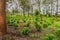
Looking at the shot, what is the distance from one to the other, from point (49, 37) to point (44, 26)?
3229 mm

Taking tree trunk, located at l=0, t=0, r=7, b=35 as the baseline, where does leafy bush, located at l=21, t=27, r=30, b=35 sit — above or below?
below

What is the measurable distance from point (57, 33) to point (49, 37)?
111 centimetres

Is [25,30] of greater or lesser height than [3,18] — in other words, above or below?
below

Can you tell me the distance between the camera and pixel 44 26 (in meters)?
8.11

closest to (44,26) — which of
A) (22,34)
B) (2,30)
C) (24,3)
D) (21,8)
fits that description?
(22,34)

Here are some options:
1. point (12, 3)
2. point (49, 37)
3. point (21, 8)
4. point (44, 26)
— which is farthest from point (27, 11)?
point (49, 37)

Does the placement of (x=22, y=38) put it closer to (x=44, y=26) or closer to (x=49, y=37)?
(x=49, y=37)

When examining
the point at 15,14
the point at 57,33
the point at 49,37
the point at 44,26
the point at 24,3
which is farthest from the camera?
the point at 15,14

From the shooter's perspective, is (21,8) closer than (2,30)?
No

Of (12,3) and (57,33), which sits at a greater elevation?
(12,3)

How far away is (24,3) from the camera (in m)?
11.9

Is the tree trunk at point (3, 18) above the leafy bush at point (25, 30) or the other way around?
above

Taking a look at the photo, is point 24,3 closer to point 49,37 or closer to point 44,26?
point 44,26

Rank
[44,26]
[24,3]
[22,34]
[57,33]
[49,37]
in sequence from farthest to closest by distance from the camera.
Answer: [24,3]
[44,26]
[22,34]
[57,33]
[49,37]
